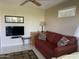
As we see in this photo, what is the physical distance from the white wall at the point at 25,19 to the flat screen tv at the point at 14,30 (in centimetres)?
19

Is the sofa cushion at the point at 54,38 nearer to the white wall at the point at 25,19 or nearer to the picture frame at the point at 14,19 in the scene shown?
the white wall at the point at 25,19

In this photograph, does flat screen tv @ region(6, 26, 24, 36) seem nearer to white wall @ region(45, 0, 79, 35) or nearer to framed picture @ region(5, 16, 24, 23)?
framed picture @ region(5, 16, 24, 23)

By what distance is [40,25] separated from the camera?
577 cm

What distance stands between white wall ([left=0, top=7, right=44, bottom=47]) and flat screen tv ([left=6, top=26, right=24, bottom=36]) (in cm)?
19

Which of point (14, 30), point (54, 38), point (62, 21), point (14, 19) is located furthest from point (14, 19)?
point (62, 21)

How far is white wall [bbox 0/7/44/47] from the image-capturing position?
4859 millimetres

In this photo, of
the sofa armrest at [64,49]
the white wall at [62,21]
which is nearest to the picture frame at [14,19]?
the white wall at [62,21]

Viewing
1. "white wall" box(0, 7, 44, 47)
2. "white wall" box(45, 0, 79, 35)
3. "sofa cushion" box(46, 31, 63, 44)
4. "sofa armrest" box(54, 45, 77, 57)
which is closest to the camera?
"sofa armrest" box(54, 45, 77, 57)

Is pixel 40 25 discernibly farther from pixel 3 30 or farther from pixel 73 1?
pixel 73 1

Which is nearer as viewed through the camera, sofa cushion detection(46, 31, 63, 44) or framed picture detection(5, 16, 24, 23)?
sofa cushion detection(46, 31, 63, 44)

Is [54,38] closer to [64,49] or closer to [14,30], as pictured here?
[64,49]

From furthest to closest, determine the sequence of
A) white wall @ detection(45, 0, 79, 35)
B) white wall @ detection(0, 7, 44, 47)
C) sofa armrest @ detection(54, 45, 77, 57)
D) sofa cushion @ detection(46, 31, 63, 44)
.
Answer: white wall @ detection(0, 7, 44, 47), sofa cushion @ detection(46, 31, 63, 44), white wall @ detection(45, 0, 79, 35), sofa armrest @ detection(54, 45, 77, 57)

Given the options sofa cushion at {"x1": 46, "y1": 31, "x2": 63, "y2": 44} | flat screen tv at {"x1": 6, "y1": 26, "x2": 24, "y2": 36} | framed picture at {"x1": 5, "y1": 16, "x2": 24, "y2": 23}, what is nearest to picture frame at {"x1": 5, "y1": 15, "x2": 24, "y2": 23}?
framed picture at {"x1": 5, "y1": 16, "x2": 24, "y2": 23}

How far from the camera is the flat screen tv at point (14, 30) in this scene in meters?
4.95
